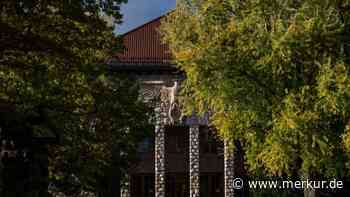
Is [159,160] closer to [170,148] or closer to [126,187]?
[170,148]

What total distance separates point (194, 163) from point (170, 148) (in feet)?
6.05

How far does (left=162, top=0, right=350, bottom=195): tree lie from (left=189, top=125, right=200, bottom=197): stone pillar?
18.1m

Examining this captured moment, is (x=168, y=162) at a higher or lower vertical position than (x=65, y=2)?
lower

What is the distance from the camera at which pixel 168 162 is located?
4475cm

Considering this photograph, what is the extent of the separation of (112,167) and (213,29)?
6857 millimetres

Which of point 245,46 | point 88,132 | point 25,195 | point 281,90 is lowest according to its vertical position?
point 25,195

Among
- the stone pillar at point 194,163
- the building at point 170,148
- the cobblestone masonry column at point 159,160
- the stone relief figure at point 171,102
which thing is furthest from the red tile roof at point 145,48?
the stone pillar at point 194,163

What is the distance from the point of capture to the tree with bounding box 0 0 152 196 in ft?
47.3

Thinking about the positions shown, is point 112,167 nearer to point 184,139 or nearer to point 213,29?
point 213,29

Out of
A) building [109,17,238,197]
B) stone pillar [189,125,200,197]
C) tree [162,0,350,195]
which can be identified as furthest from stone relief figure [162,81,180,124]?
tree [162,0,350,195]

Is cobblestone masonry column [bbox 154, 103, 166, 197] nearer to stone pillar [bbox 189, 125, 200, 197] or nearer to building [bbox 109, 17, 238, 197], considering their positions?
building [bbox 109, 17, 238, 197]

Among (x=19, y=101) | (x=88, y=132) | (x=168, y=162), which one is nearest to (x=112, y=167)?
(x=88, y=132)

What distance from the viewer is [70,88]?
19.4m

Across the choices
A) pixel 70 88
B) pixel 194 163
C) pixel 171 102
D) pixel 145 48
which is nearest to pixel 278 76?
pixel 70 88
